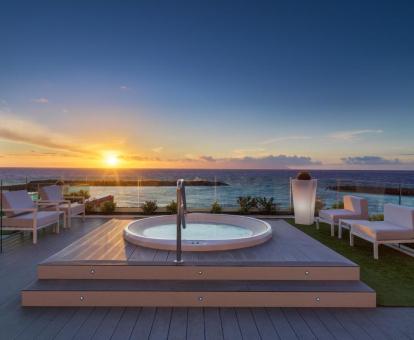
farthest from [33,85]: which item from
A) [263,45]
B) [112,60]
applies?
[263,45]

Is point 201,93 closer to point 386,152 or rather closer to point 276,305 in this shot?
point 276,305

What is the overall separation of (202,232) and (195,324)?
2805 mm

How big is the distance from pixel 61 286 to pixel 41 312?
246mm

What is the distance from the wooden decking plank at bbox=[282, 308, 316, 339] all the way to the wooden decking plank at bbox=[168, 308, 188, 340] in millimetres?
829

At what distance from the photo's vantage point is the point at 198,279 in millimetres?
2732

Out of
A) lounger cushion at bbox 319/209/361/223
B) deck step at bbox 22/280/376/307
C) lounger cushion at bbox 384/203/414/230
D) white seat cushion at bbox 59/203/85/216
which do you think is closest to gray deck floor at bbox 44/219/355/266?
deck step at bbox 22/280/376/307

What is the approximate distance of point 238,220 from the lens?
5.27 meters

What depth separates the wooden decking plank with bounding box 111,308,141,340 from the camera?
2.06 metres

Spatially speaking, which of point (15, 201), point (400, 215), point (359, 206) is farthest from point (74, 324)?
point (359, 206)

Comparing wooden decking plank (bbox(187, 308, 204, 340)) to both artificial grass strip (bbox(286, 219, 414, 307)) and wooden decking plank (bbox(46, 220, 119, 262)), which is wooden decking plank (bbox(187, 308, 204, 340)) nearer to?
wooden decking plank (bbox(46, 220, 119, 262))

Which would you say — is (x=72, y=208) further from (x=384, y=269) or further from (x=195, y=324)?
(x=384, y=269)

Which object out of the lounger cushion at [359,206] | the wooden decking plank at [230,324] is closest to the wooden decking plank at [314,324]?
the wooden decking plank at [230,324]

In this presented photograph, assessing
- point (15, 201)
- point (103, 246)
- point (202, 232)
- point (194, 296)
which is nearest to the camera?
point (194, 296)

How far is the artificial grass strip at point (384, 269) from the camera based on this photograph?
2.77m
